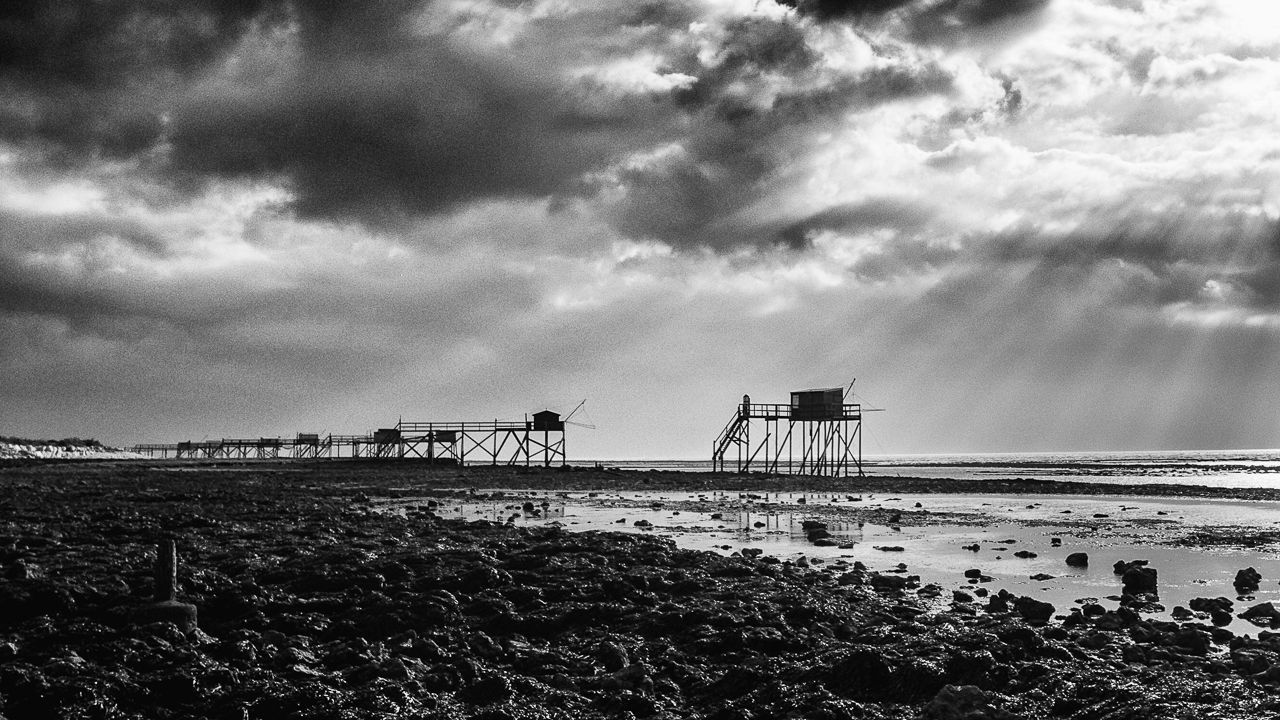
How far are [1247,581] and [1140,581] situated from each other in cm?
228

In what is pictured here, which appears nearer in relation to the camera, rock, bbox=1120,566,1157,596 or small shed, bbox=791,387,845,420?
rock, bbox=1120,566,1157,596

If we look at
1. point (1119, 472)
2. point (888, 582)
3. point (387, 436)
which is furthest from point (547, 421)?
point (888, 582)

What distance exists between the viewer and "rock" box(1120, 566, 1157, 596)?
15.7 metres

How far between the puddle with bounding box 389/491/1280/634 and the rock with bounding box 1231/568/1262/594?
0.62 feet

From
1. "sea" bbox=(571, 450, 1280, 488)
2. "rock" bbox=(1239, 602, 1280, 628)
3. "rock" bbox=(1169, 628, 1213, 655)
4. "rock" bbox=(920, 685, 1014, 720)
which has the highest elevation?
"rock" bbox=(920, 685, 1014, 720)

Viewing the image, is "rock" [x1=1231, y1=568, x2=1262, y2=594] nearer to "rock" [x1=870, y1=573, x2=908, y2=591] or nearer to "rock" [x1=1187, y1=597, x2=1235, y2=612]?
"rock" [x1=1187, y1=597, x2=1235, y2=612]

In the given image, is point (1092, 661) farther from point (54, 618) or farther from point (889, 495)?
point (889, 495)

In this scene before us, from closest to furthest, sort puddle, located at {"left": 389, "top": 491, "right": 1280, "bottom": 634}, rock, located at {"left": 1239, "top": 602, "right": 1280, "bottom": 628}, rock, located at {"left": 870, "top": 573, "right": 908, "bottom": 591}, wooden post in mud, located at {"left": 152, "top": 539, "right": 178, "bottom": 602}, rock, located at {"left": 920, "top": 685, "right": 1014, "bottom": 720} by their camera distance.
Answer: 1. rock, located at {"left": 920, "top": 685, "right": 1014, "bottom": 720}
2. wooden post in mud, located at {"left": 152, "top": 539, "right": 178, "bottom": 602}
3. rock, located at {"left": 1239, "top": 602, "right": 1280, "bottom": 628}
4. rock, located at {"left": 870, "top": 573, "right": 908, "bottom": 591}
5. puddle, located at {"left": 389, "top": 491, "right": 1280, "bottom": 634}

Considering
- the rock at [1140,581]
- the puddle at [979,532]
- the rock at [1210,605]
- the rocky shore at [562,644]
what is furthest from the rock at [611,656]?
the rock at [1140,581]

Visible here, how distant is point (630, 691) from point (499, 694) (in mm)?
1326

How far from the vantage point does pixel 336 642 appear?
11.0 m

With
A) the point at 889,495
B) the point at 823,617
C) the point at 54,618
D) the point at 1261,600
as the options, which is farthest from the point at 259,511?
the point at 889,495

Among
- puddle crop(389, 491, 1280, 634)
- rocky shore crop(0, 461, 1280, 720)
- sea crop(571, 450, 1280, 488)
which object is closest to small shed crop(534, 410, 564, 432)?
sea crop(571, 450, 1280, 488)

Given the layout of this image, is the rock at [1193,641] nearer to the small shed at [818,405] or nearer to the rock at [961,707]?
the rock at [961,707]
